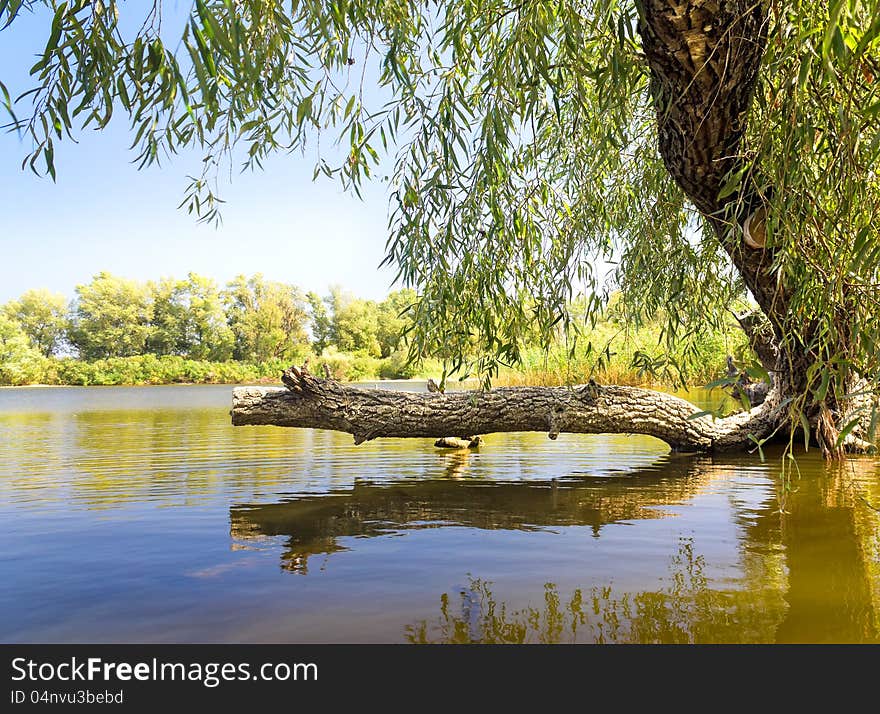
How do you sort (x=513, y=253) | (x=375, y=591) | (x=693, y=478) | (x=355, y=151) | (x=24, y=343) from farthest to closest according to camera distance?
(x=24, y=343), (x=693, y=478), (x=513, y=253), (x=355, y=151), (x=375, y=591)

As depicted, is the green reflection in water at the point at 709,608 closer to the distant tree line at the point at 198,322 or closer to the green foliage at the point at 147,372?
→ the green foliage at the point at 147,372

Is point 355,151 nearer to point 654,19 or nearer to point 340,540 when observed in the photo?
point 654,19

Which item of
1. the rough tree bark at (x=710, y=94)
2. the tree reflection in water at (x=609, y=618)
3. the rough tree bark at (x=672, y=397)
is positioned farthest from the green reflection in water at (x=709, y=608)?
the rough tree bark at (x=672, y=397)

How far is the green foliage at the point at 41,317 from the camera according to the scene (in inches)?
1783

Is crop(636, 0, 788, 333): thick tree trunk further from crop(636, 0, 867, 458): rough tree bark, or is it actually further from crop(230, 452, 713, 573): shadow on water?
crop(230, 452, 713, 573): shadow on water

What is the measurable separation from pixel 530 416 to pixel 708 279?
2340 millimetres

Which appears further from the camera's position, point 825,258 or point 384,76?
point 384,76

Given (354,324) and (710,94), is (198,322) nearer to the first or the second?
(354,324)

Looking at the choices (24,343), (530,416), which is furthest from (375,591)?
(24,343)

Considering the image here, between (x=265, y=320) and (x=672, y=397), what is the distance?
4583 centimetres

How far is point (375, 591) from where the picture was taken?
2.84 m

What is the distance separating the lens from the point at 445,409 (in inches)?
252

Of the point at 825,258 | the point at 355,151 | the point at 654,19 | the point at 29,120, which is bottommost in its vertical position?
the point at 825,258
